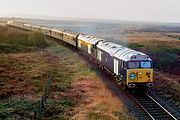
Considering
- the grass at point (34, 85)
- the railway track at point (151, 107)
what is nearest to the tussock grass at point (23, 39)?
the grass at point (34, 85)

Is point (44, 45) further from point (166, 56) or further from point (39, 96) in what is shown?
point (39, 96)

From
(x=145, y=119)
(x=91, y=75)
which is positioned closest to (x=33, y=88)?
(x=91, y=75)

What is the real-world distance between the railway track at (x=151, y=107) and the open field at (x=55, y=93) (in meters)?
1.41

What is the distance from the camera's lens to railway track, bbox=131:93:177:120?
22.2 meters

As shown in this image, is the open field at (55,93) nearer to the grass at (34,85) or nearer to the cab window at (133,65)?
the grass at (34,85)

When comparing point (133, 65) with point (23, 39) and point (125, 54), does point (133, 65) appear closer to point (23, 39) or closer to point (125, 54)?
point (125, 54)

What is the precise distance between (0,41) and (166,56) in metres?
39.6

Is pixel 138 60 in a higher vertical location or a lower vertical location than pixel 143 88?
higher

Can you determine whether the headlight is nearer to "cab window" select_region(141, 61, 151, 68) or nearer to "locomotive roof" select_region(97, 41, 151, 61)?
"cab window" select_region(141, 61, 151, 68)

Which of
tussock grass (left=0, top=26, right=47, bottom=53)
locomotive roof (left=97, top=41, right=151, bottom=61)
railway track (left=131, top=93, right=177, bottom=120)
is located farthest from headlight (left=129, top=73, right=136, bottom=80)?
tussock grass (left=0, top=26, right=47, bottom=53)

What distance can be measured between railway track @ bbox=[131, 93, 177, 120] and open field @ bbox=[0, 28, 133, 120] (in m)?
1.41

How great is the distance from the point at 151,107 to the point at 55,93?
8257mm

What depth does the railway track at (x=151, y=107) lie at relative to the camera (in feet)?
72.7

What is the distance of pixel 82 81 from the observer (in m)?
34.1
